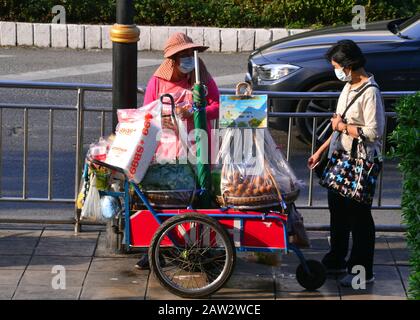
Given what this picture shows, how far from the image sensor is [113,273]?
Answer: 7051 mm

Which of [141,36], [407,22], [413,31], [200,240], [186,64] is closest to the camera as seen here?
[200,240]

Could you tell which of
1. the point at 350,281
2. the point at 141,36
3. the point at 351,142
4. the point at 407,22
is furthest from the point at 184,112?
the point at 141,36

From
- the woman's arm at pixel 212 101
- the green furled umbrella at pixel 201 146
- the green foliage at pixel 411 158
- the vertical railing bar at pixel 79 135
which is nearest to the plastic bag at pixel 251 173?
the green furled umbrella at pixel 201 146

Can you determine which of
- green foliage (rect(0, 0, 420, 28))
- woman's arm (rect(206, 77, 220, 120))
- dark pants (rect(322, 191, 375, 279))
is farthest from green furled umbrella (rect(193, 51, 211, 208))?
green foliage (rect(0, 0, 420, 28))

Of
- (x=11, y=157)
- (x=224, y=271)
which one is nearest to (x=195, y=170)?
(x=224, y=271)

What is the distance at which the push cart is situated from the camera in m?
6.57

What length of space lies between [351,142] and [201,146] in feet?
3.22

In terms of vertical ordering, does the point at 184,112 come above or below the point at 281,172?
above

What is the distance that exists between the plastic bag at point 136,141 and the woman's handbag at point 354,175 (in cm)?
120

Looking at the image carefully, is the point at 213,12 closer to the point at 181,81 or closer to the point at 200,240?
the point at 181,81

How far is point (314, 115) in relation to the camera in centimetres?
787

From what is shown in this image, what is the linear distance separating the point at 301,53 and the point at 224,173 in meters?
4.61

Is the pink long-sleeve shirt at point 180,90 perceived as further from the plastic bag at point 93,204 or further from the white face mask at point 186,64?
the plastic bag at point 93,204

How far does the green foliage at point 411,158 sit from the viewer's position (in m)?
5.33
